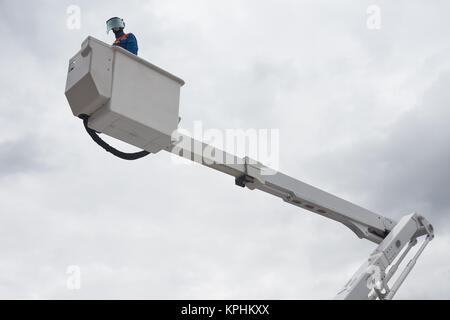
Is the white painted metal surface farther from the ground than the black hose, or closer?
farther from the ground

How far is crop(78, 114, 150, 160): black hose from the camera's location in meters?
5.05

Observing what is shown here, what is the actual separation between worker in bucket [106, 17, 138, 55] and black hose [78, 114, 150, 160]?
93 centimetres

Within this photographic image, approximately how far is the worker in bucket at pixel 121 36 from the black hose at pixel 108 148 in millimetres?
934

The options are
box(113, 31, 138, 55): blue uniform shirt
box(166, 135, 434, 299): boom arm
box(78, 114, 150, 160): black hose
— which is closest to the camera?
box(78, 114, 150, 160): black hose

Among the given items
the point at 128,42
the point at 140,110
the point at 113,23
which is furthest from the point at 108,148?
the point at 113,23

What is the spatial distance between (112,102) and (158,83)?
522 mm

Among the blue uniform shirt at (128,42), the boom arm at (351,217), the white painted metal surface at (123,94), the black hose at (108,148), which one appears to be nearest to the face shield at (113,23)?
the blue uniform shirt at (128,42)

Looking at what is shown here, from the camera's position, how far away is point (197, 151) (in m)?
5.64

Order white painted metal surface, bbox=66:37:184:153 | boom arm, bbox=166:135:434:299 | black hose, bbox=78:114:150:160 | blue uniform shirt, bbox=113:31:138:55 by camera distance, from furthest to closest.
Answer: boom arm, bbox=166:135:434:299 → blue uniform shirt, bbox=113:31:138:55 → black hose, bbox=78:114:150:160 → white painted metal surface, bbox=66:37:184:153

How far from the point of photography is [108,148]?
17.0 feet

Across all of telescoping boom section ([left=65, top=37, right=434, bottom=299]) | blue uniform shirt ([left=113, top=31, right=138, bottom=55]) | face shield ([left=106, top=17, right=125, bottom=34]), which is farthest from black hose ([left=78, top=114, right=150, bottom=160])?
face shield ([left=106, top=17, right=125, bottom=34])

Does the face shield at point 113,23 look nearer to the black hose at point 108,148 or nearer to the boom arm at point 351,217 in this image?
the black hose at point 108,148

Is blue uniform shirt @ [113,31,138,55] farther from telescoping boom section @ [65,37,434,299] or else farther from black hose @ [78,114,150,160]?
black hose @ [78,114,150,160]
